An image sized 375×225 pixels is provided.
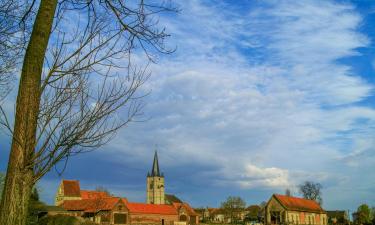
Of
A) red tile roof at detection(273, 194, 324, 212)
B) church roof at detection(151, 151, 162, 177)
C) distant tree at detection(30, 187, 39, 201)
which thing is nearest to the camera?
distant tree at detection(30, 187, 39, 201)

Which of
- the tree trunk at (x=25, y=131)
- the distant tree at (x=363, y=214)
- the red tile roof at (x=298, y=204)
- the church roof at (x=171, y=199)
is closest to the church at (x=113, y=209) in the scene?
the red tile roof at (x=298, y=204)

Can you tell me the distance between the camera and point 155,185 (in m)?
129

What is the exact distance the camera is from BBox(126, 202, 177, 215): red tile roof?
74500 mm

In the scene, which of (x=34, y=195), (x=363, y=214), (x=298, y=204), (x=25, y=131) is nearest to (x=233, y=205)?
(x=298, y=204)

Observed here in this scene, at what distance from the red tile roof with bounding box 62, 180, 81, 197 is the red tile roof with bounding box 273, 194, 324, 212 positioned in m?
44.5

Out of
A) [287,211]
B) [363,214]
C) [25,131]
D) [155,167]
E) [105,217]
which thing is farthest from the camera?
[155,167]

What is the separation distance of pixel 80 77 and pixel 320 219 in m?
95.0

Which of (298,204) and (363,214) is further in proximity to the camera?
(363,214)

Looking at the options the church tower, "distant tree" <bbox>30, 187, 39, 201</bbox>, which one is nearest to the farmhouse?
"distant tree" <bbox>30, 187, 39, 201</bbox>

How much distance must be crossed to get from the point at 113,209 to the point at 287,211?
3431 cm

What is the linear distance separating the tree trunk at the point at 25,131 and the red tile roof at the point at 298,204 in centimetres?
7921

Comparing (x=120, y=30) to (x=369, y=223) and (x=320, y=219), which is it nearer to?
(x=320, y=219)

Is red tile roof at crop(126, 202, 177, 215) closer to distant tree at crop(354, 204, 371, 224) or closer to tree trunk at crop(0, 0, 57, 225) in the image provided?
distant tree at crop(354, 204, 371, 224)

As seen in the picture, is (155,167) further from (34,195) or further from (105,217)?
(34,195)
